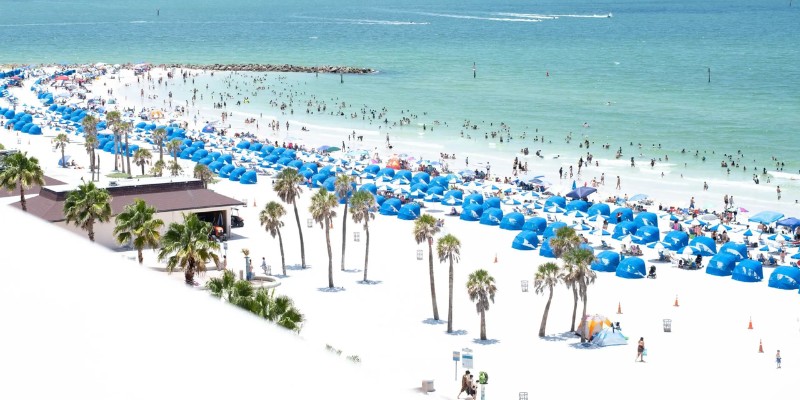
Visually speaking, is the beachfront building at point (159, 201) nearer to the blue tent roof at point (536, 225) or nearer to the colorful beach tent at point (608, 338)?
the blue tent roof at point (536, 225)

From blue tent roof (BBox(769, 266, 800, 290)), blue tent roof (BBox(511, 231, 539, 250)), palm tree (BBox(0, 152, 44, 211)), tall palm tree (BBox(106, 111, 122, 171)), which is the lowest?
blue tent roof (BBox(769, 266, 800, 290))

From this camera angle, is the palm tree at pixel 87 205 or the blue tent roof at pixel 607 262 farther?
the blue tent roof at pixel 607 262

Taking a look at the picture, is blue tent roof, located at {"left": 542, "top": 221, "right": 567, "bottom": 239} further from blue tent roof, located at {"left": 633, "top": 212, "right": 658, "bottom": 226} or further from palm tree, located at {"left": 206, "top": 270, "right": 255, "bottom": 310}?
palm tree, located at {"left": 206, "top": 270, "right": 255, "bottom": 310}

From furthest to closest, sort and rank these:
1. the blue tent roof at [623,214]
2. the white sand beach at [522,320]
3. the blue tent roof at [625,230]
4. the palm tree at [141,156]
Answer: the palm tree at [141,156]
the blue tent roof at [623,214]
the blue tent roof at [625,230]
the white sand beach at [522,320]

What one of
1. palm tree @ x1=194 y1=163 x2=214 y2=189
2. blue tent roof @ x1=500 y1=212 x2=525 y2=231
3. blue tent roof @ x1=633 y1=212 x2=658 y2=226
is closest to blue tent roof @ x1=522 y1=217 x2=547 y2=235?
blue tent roof @ x1=500 y1=212 x2=525 y2=231

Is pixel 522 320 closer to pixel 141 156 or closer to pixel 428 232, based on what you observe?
pixel 428 232

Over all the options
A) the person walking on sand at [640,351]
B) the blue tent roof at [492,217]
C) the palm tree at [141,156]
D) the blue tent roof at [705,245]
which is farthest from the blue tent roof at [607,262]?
the palm tree at [141,156]
